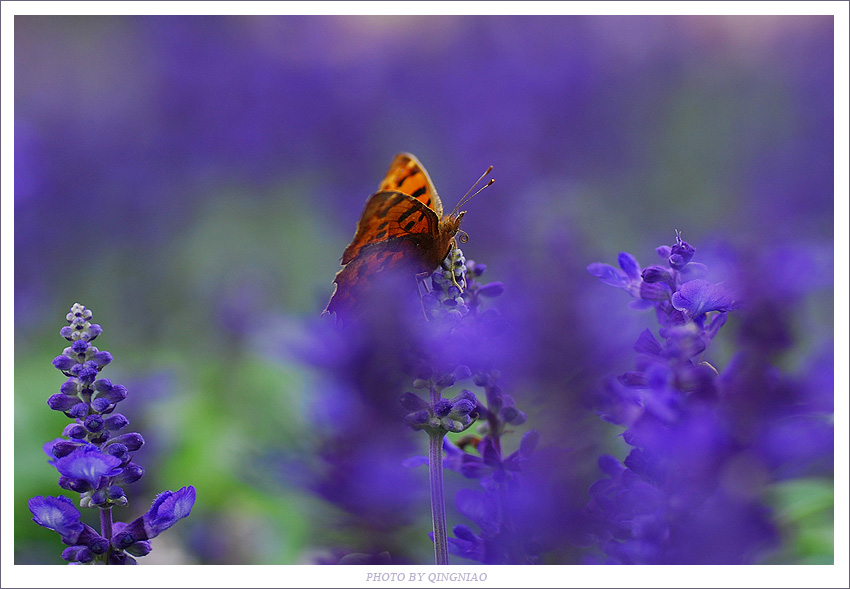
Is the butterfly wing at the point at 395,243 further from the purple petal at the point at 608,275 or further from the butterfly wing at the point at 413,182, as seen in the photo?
the purple petal at the point at 608,275

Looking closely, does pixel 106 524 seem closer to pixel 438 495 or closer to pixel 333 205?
pixel 438 495

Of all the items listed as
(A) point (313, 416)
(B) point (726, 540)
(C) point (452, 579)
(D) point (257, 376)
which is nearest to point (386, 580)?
(C) point (452, 579)

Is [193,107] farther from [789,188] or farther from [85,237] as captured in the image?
[789,188]

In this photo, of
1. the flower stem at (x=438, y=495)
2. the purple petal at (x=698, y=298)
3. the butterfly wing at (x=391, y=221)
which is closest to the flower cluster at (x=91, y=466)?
the flower stem at (x=438, y=495)

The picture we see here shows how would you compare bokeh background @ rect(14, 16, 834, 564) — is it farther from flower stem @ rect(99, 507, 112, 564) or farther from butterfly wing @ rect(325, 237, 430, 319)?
flower stem @ rect(99, 507, 112, 564)

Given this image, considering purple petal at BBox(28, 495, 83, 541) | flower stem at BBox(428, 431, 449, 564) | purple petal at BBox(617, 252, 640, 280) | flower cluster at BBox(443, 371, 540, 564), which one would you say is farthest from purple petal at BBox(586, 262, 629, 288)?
purple petal at BBox(28, 495, 83, 541)
